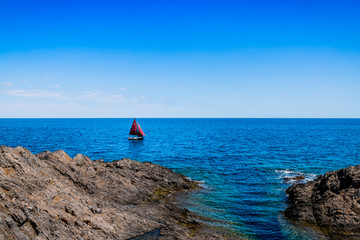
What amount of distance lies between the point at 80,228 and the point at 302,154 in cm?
6346

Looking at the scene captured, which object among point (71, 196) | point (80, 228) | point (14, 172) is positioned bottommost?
point (80, 228)

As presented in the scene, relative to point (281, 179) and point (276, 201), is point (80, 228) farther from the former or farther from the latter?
point (281, 179)

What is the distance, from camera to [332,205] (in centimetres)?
2514

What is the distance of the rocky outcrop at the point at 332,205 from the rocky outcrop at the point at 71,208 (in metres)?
10.8

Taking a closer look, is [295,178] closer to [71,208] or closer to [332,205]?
[332,205]

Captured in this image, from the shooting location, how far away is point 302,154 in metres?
67.5

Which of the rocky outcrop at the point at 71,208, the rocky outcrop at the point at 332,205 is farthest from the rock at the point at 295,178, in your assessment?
the rocky outcrop at the point at 71,208

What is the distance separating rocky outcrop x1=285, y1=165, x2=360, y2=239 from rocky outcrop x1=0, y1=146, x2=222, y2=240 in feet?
35.5

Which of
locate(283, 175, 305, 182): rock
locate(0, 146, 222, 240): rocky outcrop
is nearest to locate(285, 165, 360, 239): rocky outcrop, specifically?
locate(283, 175, 305, 182): rock

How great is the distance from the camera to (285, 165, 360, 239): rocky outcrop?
23031 mm

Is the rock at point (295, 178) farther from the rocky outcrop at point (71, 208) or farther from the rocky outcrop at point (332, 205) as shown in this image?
the rocky outcrop at point (71, 208)

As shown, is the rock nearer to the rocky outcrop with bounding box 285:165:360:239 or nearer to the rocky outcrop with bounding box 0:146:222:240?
the rocky outcrop with bounding box 285:165:360:239

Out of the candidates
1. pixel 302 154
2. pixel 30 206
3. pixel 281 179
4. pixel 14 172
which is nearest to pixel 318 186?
pixel 281 179

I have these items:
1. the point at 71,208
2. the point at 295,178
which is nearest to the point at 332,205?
the point at 295,178
